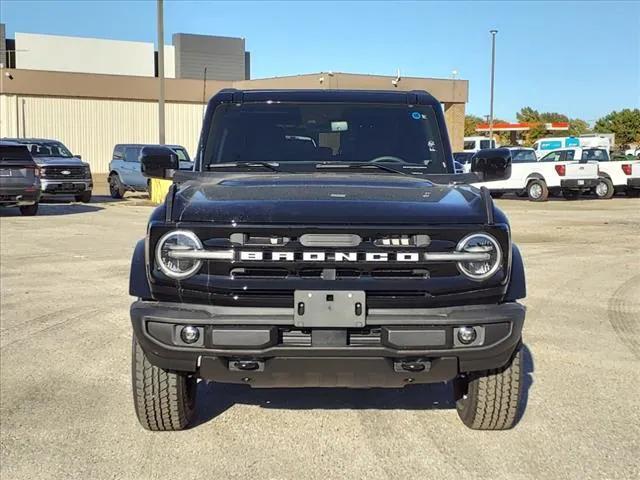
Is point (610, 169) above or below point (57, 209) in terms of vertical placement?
above

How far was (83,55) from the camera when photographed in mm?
58625

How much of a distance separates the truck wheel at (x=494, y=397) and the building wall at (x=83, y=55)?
56.7 meters

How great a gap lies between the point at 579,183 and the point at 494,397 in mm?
22205

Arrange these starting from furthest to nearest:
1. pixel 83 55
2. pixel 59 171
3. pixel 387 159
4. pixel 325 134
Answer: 1. pixel 83 55
2. pixel 59 171
3. pixel 325 134
4. pixel 387 159

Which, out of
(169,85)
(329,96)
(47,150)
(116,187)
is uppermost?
(169,85)

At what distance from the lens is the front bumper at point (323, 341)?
11.6 feet

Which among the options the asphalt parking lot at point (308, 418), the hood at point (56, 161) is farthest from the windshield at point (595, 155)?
the asphalt parking lot at point (308, 418)

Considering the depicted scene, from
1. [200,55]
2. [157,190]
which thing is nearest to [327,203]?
[157,190]

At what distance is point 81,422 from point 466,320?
247 cm

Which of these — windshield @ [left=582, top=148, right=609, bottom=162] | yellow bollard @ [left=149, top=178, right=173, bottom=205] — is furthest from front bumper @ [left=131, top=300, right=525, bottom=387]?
windshield @ [left=582, top=148, right=609, bottom=162]

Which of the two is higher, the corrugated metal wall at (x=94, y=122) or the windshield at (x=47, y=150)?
the corrugated metal wall at (x=94, y=122)

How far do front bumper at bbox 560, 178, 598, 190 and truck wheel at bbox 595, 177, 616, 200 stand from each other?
140 centimetres

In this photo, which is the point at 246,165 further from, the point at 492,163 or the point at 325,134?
the point at 492,163

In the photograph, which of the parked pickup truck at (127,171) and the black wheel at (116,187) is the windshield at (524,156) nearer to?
the parked pickup truck at (127,171)
